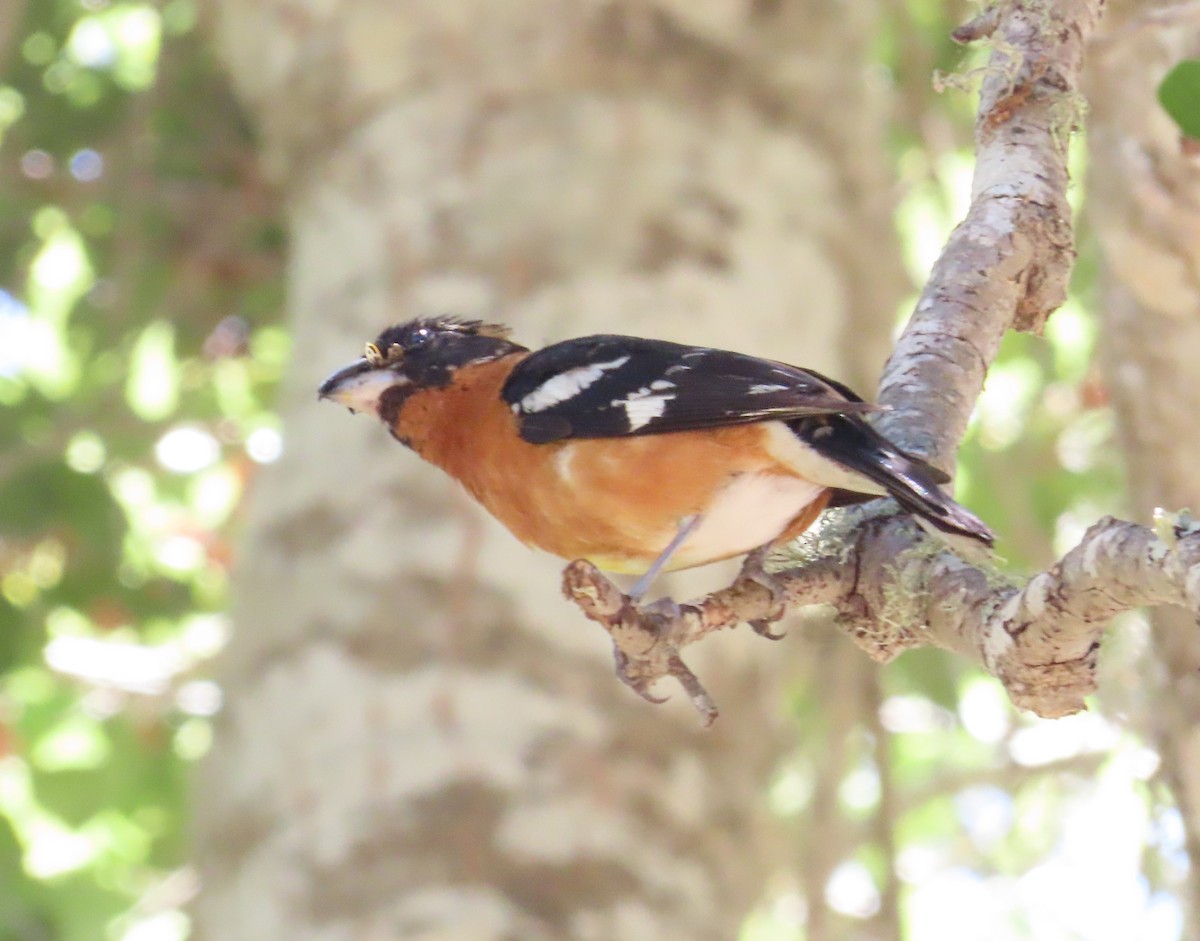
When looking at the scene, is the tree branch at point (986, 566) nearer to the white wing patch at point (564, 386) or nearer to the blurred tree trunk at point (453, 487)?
the white wing patch at point (564, 386)

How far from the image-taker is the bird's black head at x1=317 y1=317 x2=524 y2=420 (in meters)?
2.71

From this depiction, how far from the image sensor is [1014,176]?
2.12 metres

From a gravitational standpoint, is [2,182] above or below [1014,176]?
above

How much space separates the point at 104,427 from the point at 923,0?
3770 mm

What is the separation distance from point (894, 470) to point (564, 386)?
697 millimetres

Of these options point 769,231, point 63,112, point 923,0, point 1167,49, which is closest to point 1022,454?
point 769,231

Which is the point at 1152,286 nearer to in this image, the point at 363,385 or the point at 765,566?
Result: the point at 765,566

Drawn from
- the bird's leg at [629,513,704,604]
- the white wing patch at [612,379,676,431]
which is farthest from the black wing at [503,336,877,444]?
the bird's leg at [629,513,704,604]

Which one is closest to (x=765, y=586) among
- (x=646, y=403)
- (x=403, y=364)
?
(x=646, y=403)

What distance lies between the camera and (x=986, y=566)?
5.77 ft

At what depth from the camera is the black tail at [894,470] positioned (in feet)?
5.90

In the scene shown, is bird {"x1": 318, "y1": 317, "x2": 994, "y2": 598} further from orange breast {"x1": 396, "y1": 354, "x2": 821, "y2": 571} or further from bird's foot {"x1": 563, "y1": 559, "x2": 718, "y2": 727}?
bird's foot {"x1": 563, "y1": 559, "x2": 718, "y2": 727}

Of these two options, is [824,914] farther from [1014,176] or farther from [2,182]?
[2,182]

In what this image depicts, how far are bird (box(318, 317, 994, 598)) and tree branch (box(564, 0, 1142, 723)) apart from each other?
0.23 ft
